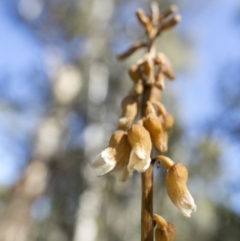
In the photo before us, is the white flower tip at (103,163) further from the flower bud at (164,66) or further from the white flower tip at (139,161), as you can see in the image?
the flower bud at (164,66)

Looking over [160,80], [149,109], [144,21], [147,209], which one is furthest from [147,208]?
[144,21]

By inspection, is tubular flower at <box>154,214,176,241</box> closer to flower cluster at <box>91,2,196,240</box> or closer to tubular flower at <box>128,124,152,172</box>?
flower cluster at <box>91,2,196,240</box>

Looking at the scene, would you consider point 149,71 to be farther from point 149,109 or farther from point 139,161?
point 139,161

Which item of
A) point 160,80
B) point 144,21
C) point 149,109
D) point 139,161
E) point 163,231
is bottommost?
point 163,231

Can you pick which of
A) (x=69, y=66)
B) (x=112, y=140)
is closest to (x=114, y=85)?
(x=69, y=66)

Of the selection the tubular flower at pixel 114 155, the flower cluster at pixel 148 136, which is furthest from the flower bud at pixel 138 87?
the tubular flower at pixel 114 155

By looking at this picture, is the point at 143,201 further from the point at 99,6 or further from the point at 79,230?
the point at 99,6

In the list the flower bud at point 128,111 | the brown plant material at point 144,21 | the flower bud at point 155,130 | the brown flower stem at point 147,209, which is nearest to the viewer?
the brown flower stem at point 147,209
